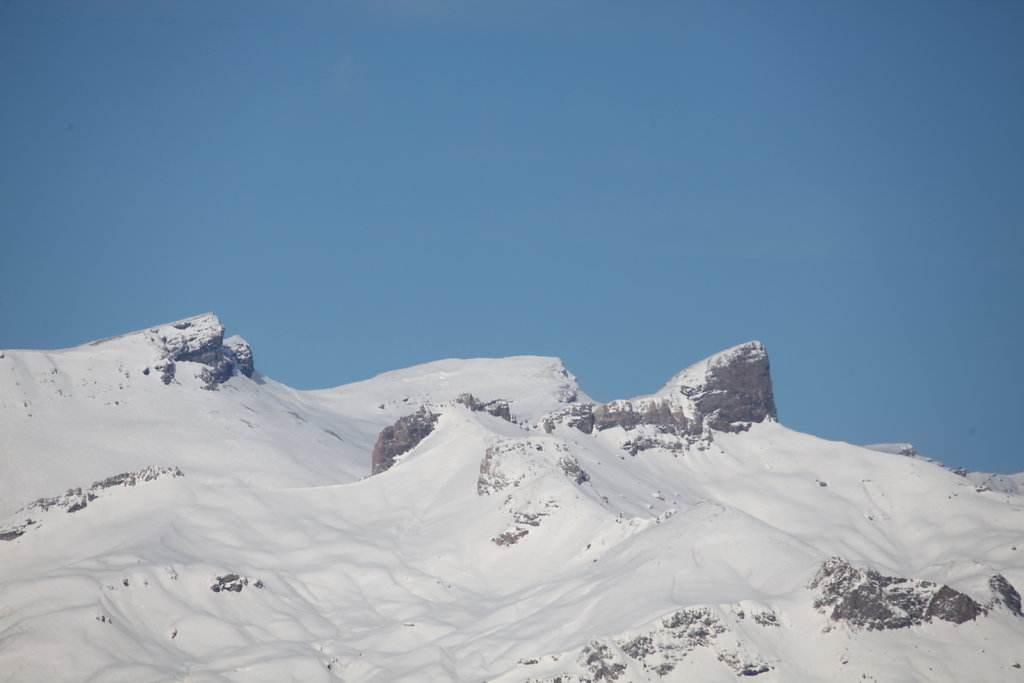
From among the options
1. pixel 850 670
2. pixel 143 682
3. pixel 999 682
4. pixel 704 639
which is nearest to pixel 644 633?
pixel 704 639

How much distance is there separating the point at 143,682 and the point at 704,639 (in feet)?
232

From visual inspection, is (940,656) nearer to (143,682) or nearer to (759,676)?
(759,676)

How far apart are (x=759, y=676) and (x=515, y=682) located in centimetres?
3023

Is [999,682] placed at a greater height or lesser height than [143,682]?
lesser

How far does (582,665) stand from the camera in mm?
196000

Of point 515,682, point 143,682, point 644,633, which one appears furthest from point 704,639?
point 143,682

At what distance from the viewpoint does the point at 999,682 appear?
195 meters

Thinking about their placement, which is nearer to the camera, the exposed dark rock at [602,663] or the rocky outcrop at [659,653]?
the exposed dark rock at [602,663]

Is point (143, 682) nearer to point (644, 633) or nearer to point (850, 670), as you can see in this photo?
point (644, 633)

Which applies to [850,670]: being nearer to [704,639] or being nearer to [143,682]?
[704,639]

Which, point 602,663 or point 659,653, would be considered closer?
point 602,663

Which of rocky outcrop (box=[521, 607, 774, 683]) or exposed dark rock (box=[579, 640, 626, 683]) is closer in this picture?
exposed dark rock (box=[579, 640, 626, 683])

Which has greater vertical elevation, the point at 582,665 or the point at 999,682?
the point at 582,665

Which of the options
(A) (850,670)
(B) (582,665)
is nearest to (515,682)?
(B) (582,665)
